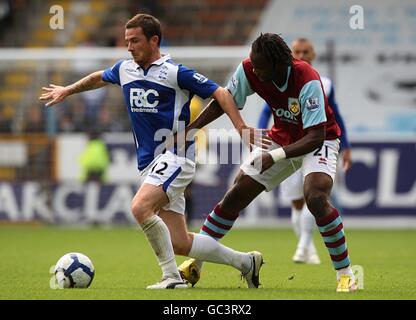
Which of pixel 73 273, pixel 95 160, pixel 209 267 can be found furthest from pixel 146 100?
Answer: pixel 95 160

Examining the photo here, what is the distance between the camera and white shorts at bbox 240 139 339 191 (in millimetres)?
7891

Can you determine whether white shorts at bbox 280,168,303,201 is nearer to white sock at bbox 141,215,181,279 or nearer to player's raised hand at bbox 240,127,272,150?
player's raised hand at bbox 240,127,272,150

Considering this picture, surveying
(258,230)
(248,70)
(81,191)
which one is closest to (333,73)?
(258,230)

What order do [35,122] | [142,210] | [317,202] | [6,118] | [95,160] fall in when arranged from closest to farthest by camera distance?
[142,210] → [317,202] → [95,160] → [35,122] → [6,118]

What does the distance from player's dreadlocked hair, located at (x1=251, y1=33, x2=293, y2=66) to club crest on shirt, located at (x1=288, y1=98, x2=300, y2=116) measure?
313 mm

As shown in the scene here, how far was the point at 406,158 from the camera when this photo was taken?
18.1 meters

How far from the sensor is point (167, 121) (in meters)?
7.92

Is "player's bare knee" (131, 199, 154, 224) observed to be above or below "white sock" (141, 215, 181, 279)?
above

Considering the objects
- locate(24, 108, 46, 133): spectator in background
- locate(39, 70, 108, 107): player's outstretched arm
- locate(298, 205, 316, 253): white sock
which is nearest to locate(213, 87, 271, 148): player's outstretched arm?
locate(39, 70, 108, 107): player's outstretched arm

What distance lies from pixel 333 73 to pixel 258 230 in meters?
Answer: 3.59

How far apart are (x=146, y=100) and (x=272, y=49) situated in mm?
1072

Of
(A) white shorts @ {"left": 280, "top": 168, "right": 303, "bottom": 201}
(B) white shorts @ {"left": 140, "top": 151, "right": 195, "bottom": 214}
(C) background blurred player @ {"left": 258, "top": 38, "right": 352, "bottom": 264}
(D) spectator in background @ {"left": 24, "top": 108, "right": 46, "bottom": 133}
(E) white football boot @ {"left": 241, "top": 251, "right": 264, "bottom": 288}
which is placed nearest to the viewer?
(B) white shorts @ {"left": 140, "top": 151, "right": 195, "bottom": 214}

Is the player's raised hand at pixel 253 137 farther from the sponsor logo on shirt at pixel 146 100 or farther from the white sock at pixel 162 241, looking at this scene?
the white sock at pixel 162 241

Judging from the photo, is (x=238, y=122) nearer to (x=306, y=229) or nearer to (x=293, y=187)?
(x=293, y=187)
